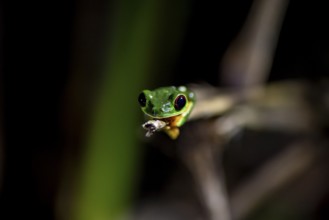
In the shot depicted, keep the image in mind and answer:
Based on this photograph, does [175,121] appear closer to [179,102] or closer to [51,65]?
[179,102]

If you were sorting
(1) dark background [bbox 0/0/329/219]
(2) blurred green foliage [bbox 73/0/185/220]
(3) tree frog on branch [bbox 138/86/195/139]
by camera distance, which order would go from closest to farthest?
(3) tree frog on branch [bbox 138/86/195/139]
(2) blurred green foliage [bbox 73/0/185/220]
(1) dark background [bbox 0/0/329/219]

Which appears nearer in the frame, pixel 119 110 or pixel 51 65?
pixel 119 110

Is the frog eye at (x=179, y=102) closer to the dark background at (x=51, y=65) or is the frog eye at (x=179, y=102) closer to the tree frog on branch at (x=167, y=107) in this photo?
the tree frog on branch at (x=167, y=107)

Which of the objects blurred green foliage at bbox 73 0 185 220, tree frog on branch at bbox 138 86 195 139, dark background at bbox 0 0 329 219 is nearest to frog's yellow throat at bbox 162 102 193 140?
tree frog on branch at bbox 138 86 195 139

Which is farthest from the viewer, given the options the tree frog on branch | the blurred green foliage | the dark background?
the dark background

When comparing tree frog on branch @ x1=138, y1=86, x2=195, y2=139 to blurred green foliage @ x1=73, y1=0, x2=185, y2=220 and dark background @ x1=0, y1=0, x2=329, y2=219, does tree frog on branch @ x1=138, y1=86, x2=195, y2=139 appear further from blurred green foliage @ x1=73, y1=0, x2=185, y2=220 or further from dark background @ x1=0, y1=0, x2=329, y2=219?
dark background @ x1=0, y1=0, x2=329, y2=219

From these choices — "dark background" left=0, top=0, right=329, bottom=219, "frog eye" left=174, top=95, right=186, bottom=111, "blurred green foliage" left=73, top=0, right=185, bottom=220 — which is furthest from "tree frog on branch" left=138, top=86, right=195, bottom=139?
"dark background" left=0, top=0, right=329, bottom=219

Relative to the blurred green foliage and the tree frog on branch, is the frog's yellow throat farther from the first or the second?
the blurred green foliage

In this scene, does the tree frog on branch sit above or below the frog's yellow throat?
above

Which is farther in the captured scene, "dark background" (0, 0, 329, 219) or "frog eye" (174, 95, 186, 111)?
"dark background" (0, 0, 329, 219)

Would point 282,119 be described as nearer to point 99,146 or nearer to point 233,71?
point 233,71

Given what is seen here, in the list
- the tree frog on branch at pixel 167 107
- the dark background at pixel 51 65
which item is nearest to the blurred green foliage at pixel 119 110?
the dark background at pixel 51 65

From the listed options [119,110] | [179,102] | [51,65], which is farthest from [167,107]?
[51,65]
